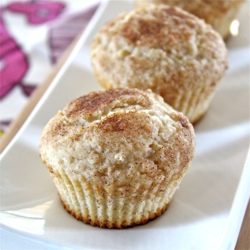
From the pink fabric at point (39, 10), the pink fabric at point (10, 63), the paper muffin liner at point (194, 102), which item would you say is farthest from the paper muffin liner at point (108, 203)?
the pink fabric at point (39, 10)

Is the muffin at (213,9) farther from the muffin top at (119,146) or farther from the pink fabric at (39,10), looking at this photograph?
the pink fabric at (39,10)

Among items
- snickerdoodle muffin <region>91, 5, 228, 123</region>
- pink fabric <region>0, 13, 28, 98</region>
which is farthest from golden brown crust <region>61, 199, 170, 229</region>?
pink fabric <region>0, 13, 28, 98</region>

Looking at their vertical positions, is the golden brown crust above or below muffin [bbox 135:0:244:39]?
below

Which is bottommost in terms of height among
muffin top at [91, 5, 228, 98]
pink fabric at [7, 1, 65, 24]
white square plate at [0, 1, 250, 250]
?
white square plate at [0, 1, 250, 250]

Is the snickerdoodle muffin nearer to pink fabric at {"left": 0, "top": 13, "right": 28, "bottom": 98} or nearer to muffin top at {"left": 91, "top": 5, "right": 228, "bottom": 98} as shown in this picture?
muffin top at {"left": 91, "top": 5, "right": 228, "bottom": 98}

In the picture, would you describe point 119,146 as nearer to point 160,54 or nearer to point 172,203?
point 172,203

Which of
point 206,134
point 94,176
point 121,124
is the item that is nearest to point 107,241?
point 94,176

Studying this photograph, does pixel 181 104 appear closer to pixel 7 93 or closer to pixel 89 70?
pixel 89 70
